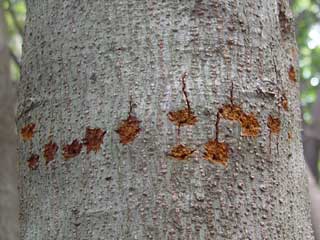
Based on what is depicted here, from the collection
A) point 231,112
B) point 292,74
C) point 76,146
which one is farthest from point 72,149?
point 292,74

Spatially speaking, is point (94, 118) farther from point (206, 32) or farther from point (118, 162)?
point (206, 32)

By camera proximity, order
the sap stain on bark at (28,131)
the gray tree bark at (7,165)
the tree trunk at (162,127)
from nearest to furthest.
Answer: the tree trunk at (162,127), the sap stain on bark at (28,131), the gray tree bark at (7,165)

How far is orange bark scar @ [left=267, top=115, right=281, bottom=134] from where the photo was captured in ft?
3.25

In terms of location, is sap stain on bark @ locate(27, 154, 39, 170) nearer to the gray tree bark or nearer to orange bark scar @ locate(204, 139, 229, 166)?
orange bark scar @ locate(204, 139, 229, 166)

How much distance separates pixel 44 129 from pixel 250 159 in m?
0.28

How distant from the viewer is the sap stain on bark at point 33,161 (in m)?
1.02

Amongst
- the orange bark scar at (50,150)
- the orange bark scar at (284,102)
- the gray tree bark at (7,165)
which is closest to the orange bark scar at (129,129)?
the orange bark scar at (50,150)

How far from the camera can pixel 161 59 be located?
959 millimetres

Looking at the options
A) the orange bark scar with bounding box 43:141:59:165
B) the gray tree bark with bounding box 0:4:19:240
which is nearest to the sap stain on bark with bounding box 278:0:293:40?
the orange bark scar with bounding box 43:141:59:165

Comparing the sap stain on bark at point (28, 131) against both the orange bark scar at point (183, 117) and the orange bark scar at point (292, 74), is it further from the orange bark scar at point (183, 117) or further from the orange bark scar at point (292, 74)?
the orange bark scar at point (292, 74)

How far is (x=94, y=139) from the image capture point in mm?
953

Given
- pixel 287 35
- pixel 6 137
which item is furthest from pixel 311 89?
pixel 287 35

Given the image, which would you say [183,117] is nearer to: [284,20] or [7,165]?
[284,20]

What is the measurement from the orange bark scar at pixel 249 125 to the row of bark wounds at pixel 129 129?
14cm
